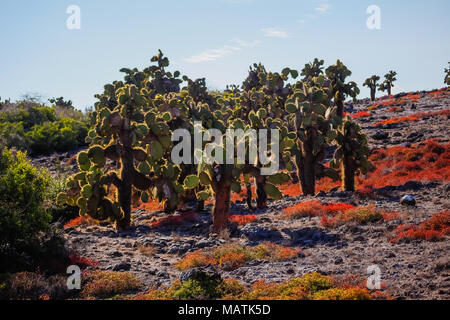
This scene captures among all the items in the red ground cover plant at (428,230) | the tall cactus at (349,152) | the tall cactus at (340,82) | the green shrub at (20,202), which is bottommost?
the red ground cover plant at (428,230)

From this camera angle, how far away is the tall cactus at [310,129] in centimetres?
A: 1980

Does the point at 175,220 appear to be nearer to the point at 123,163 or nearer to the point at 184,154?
the point at 184,154

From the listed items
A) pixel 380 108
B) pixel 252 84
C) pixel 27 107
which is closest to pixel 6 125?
pixel 27 107

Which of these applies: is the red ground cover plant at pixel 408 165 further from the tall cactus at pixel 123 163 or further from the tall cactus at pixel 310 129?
the tall cactus at pixel 123 163

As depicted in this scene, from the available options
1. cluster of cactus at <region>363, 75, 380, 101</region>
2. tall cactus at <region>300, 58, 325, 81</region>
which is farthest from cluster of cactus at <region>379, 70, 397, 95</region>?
tall cactus at <region>300, 58, 325, 81</region>

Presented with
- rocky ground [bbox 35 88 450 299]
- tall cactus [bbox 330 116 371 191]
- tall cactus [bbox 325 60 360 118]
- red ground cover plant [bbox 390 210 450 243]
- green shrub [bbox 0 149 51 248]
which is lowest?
rocky ground [bbox 35 88 450 299]

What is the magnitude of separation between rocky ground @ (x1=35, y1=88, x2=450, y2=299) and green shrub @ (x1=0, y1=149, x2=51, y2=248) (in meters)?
1.62

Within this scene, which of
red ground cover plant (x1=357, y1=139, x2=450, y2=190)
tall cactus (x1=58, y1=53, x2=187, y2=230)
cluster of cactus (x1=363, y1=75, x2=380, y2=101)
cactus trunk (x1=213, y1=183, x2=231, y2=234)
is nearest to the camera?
cactus trunk (x1=213, y1=183, x2=231, y2=234)

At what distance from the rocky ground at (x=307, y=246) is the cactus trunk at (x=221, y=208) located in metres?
0.46

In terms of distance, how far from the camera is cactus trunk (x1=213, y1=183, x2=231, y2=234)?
→ 14641 mm

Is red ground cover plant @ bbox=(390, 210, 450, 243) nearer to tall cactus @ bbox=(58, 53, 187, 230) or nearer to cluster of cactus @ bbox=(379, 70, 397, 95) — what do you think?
tall cactus @ bbox=(58, 53, 187, 230)

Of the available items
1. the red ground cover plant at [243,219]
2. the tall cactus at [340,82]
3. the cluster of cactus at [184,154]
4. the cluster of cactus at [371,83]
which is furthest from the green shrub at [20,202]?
the cluster of cactus at [371,83]

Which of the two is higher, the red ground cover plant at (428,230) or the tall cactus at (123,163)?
the tall cactus at (123,163)

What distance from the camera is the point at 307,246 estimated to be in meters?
12.5
